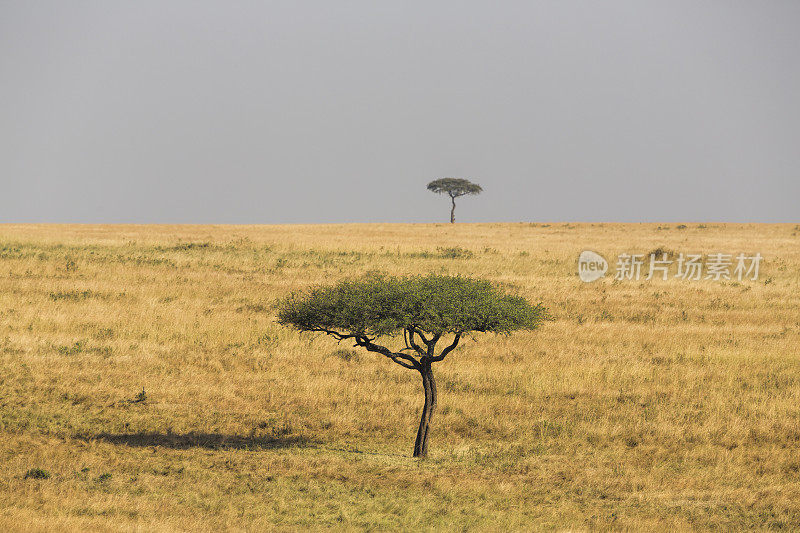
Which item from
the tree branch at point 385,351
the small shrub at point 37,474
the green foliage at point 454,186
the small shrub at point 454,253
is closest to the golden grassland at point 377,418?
the small shrub at point 37,474

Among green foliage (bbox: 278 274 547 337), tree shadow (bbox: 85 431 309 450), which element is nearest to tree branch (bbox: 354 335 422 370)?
green foliage (bbox: 278 274 547 337)

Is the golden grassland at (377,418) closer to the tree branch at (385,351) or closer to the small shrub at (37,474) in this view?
the small shrub at (37,474)

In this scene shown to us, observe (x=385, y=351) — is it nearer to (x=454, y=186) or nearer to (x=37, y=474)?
(x=37, y=474)

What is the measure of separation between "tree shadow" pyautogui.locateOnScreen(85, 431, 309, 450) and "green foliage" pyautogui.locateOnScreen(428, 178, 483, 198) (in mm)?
101665

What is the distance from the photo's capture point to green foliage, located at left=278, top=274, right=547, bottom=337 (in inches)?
671

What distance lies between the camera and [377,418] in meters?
21.7

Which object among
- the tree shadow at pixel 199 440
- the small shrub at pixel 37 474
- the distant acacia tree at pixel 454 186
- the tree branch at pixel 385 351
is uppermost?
the distant acacia tree at pixel 454 186

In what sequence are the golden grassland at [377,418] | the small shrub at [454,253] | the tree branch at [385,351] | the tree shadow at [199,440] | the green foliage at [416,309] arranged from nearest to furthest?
the golden grassland at [377,418] < the green foliage at [416,309] < the tree branch at [385,351] < the tree shadow at [199,440] < the small shrub at [454,253]

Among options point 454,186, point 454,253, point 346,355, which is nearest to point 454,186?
point 454,186

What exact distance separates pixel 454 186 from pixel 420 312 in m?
104

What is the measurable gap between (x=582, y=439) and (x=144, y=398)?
1239 cm

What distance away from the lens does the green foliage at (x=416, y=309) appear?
17031mm

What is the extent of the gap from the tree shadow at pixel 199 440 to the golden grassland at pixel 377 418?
8 cm

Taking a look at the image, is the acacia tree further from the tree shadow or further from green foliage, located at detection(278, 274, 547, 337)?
the tree shadow
